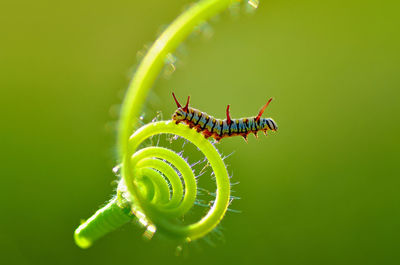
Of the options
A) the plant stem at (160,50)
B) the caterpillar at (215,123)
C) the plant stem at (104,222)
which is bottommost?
the plant stem at (104,222)

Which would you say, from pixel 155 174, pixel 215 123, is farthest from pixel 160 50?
pixel 215 123

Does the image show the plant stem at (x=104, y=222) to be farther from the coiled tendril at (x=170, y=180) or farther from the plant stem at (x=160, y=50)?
the plant stem at (x=160, y=50)

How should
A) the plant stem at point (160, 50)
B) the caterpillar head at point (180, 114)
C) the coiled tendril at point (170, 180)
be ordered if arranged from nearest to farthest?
the plant stem at point (160, 50) < the coiled tendril at point (170, 180) < the caterpillar head at point (180, 114)

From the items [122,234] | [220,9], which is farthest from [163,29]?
[122,234]

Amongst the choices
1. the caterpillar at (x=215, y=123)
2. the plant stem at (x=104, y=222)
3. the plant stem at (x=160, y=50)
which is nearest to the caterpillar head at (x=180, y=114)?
the caterpillar at (x=215, y=123)

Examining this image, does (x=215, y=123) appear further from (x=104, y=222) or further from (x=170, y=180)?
(x=104, y=222)

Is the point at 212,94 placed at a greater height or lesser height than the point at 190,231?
greater

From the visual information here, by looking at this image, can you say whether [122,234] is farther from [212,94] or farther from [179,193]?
[179,193]
